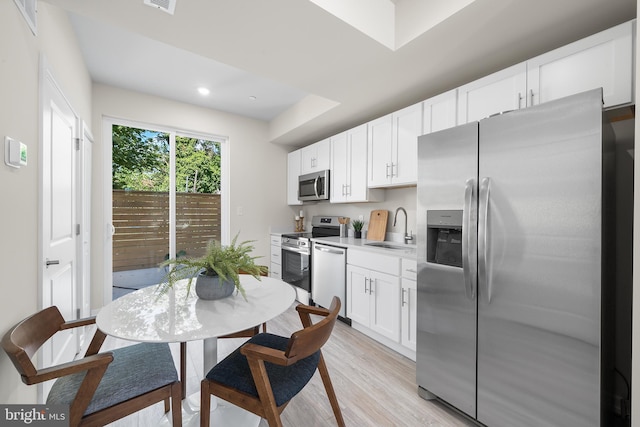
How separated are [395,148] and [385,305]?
151 centimetres

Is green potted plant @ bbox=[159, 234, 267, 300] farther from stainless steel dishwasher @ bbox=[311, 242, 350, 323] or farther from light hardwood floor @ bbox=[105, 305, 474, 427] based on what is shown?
stainless steel dishwasher @ bbox=[311, 242, 350, 323]

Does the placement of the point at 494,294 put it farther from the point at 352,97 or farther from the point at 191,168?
the point at 191,168

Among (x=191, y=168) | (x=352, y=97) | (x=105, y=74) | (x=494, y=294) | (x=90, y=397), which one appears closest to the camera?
(x=90, y=397)

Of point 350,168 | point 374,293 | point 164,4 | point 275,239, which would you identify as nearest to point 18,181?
point 164,4

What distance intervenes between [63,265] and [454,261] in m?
2.58

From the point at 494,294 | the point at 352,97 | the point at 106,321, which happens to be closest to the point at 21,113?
the point at 106,321

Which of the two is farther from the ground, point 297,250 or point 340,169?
point 340,169

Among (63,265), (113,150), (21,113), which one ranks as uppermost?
(113,150)

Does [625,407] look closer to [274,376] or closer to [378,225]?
[274,376]

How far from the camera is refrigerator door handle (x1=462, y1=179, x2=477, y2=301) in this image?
1.54 metres

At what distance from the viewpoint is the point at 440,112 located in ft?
7.40

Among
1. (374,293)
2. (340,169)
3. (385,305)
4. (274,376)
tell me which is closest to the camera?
(274,376)

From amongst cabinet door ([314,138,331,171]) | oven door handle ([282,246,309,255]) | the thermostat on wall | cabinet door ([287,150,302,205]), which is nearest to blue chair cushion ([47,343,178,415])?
the thermostat on wall

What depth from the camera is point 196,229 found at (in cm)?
386
